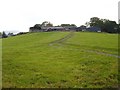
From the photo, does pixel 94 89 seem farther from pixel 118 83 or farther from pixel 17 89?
pixel 17 89

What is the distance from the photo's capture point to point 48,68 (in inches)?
1073

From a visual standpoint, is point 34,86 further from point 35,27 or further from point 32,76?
point 35,27

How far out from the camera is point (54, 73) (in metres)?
24.4

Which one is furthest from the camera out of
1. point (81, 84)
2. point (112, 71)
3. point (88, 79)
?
point (112, 71)

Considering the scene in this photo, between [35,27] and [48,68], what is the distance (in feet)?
533

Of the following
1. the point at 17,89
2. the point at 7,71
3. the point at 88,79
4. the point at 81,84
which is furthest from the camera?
the point at 7,71

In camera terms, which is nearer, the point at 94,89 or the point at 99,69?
the point at 94,89

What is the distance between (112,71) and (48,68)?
20.3 ft

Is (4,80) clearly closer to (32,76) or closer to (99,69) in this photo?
(32,76)

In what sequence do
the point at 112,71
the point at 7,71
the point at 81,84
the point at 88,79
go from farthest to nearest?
the point at 112,71
the point at 7,71
the point at 88,79
the point at 81,84

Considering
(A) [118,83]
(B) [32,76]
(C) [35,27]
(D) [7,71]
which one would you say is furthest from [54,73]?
(C) [35,27]

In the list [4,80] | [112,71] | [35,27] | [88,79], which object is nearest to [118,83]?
[88,79]

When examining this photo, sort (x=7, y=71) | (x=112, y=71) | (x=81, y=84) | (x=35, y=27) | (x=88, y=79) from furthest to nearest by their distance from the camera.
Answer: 1. (x=35, y=27)
2. (x=112, y=71)
3. (x=7, y=71)
4. (x=88, y=79)
5. (x=81, y=84)

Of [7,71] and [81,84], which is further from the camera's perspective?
[7,71]
